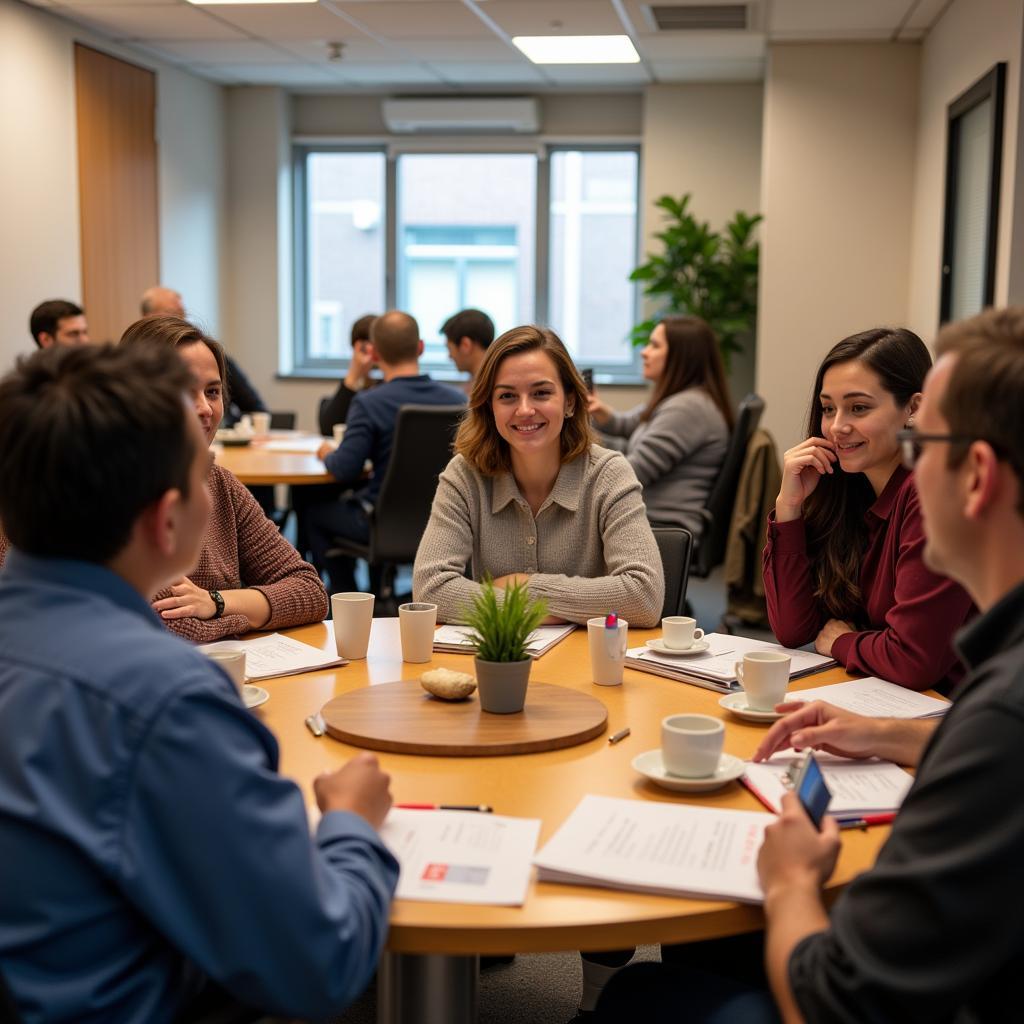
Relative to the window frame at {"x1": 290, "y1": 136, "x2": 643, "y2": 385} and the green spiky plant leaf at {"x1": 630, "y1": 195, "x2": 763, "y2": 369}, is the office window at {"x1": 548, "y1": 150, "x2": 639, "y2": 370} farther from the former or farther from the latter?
the green spiky plant leaf at {"x1": 630, "y1": 195, "x2": 763, "y2": 369}

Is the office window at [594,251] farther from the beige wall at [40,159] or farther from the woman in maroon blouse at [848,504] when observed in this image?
the woman in maroon blouse at [848,504]

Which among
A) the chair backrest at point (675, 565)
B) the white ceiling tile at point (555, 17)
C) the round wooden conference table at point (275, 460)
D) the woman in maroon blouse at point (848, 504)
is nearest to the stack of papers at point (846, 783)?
the woman in maroon blouse at point (848, 504)

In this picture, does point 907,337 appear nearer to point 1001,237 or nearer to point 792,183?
point 1001,237

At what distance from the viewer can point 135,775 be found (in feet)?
3.09

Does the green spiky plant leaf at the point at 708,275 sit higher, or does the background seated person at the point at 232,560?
the green spiky plant leaf at the point at 708,275

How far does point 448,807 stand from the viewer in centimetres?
136

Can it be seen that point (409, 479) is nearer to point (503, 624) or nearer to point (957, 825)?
point (503, 624)

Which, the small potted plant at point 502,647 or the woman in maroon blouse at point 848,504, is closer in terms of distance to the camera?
the small potted plant at point 502,647

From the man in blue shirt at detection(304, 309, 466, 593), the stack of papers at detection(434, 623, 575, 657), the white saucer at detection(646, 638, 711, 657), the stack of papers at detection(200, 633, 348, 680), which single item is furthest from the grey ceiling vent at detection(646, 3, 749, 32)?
the stack of papers at detection(200, 633, 348, 680)

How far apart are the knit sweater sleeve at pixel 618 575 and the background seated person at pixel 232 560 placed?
0.46 meters

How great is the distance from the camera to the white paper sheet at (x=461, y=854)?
1.17m

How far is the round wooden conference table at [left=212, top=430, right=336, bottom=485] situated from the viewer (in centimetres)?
438

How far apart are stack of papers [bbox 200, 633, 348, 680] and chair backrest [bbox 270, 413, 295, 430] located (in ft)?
16.0

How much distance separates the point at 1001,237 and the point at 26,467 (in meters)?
4.56
